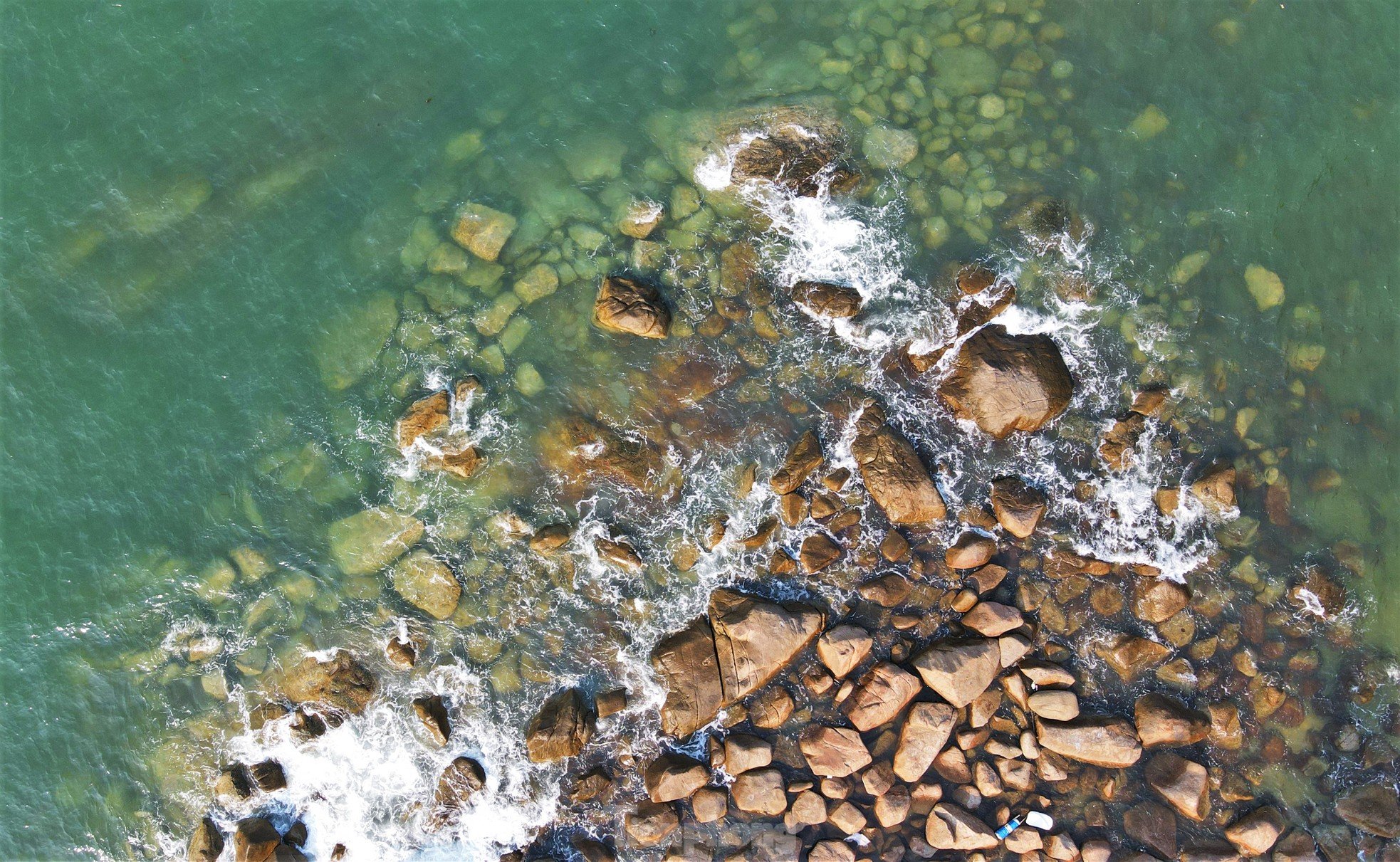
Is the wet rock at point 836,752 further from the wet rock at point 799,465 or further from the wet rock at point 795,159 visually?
the wet rock at point 795,159

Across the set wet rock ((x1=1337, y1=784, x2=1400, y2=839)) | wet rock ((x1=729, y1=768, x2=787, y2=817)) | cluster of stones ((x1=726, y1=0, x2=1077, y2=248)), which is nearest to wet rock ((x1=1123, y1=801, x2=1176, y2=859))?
wet rock ((x1=1337, y1=784, x2=1400, y2=839))

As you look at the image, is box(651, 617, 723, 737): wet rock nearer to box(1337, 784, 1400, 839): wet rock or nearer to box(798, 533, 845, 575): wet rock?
box(798, 533, 845, 575): wet rock

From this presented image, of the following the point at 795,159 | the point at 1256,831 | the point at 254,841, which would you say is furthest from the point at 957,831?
the point at 795,159

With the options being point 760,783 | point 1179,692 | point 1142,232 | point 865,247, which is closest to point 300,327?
point 865,247

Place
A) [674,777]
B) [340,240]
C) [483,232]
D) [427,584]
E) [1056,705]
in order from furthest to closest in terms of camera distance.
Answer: [340,240] → [483,232] → [427,584] → [1056,705] → [674,777]

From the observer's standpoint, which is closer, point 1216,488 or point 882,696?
point 882,696

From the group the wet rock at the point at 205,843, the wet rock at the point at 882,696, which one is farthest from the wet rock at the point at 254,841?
the wet rock at the point at 882,696

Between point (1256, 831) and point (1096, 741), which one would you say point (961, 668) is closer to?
point (1096, 741)
